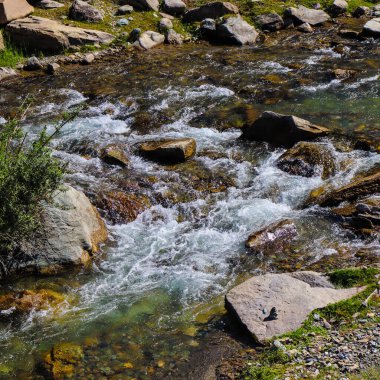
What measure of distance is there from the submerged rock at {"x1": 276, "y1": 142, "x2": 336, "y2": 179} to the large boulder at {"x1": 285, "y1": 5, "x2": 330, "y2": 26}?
1470 cm

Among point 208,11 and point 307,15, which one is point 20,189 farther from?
point 307,15

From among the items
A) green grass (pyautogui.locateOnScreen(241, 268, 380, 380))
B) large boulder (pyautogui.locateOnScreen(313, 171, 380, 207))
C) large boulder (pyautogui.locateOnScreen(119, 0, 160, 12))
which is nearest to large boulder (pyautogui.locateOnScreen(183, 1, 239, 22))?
large boulder (pyautogui.locateOnScreen(119, 0, 160, 12))

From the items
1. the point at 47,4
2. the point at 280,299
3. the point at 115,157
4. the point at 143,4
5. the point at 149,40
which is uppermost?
the point at 47,4

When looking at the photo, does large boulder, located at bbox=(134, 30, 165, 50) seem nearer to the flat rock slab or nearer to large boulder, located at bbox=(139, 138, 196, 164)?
large boulder, located at bbox=(139, 138, 196, 164)

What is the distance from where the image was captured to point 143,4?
25.4 meters

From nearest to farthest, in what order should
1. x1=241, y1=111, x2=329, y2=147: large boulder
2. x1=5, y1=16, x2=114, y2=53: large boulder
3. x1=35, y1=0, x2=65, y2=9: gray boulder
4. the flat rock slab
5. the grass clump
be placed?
the flat rock slab, the grass clump, x1=241, y1=111, x2=329, y2=147: large boulder, x1=5, y1=16, x2=114, y2=53: large boulder, x1=35, y1=0, x2=65, y2=9: gray boulder

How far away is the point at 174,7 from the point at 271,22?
4645 millimetres

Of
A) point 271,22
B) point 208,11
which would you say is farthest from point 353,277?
point 208,11

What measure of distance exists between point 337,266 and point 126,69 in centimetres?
1339

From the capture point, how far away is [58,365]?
7.08m

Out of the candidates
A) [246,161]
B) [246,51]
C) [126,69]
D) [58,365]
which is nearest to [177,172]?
[246,161]

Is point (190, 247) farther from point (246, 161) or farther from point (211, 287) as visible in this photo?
point (246, 161)

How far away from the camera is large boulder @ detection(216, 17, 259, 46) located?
76.5 feet

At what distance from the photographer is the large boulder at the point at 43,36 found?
21.4 meters
